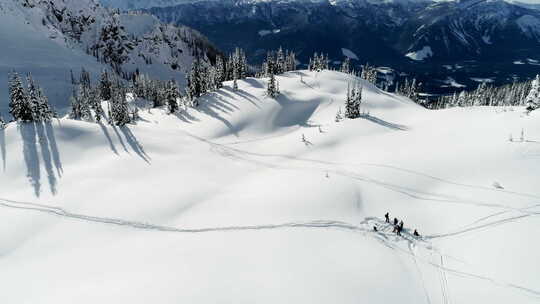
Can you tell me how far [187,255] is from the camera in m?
25.3

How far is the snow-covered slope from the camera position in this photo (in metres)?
22.6

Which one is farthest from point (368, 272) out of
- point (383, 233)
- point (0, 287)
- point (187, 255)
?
point (0, 287)

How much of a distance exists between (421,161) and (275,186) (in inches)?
808

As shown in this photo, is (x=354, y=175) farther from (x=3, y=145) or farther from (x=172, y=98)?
(x=172, y=98)

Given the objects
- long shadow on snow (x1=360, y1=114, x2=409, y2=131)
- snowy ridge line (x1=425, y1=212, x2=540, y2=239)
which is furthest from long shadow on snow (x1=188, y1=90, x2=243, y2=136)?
snowy ridge line (x1=425, y1=212, x2=540, y2=239)

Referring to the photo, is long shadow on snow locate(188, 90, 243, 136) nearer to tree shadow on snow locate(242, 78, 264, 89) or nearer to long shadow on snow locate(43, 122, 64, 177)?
tree shadow on snow locate(242, 78, 264, 89)

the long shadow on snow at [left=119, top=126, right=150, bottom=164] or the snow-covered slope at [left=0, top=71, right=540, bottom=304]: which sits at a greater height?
the long shadow on snow at [left=119, top=126, right=150, bottom=164]

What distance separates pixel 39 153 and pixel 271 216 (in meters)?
35.2

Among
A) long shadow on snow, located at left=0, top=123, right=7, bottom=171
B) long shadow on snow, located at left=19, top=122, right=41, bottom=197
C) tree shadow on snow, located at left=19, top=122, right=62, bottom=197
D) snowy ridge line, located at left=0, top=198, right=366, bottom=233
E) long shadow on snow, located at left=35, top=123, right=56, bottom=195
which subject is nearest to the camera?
snowy ridge line, located at left=0, top=198, right=366, bottom=233

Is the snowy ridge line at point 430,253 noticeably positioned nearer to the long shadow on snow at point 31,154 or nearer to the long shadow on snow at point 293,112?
the long shadow on snow at point 31,154

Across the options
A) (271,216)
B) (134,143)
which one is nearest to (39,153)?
(134,143)

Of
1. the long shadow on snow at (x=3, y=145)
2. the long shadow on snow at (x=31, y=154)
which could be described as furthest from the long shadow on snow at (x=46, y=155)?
the long shadow on snow at (x=3, y=145)

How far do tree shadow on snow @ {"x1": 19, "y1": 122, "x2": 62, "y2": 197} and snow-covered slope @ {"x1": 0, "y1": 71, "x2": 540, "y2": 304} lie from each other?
24cm

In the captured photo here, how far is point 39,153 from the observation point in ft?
140
